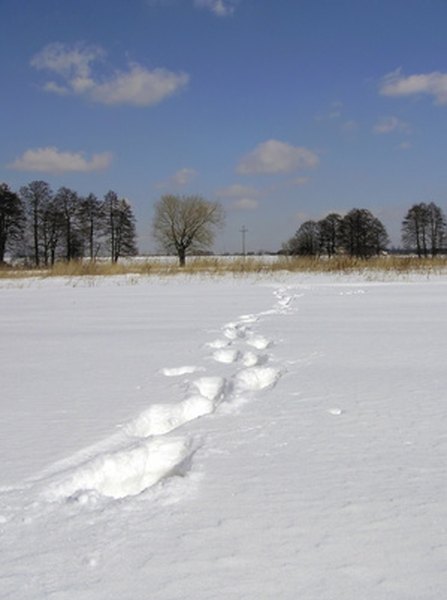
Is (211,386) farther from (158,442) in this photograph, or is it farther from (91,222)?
(91,222)

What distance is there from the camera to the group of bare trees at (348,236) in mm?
56406

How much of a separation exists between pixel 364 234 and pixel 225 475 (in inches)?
2254

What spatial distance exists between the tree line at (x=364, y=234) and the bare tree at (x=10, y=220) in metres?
24.6

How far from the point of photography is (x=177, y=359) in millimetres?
4047

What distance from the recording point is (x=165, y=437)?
225cm

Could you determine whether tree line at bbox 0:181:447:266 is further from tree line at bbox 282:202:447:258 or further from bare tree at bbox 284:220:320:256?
bare tree at bbox 284:220:320:256

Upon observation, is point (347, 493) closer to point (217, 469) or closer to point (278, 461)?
point (278, 461)

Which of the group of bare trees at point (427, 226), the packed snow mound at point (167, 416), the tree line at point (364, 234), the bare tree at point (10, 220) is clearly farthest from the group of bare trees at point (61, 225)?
the packed snow mound at point (167, 416)

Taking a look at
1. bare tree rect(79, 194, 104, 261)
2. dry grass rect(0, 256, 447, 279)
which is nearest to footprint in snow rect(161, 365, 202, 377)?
dry grass rect(0, 256, 447, 279)

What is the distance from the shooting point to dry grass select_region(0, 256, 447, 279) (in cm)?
1786

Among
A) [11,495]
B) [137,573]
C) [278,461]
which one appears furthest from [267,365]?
[137,573]

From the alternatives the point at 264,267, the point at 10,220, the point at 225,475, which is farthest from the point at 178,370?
the point at 10,220

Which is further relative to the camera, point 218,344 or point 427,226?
point 427,226

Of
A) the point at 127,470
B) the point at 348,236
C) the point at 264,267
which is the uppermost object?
the point at 348,236
